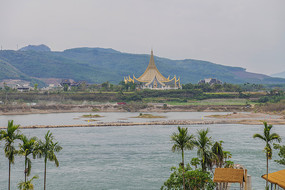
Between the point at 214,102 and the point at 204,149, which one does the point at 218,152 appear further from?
the point at 214,102

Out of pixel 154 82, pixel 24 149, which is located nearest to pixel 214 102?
pixel 154 82

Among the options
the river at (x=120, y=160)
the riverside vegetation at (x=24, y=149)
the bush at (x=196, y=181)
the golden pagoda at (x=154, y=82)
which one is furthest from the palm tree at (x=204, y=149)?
the golden pagoda at (x=154, y=82)

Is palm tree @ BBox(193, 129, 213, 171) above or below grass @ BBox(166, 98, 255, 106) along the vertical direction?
below

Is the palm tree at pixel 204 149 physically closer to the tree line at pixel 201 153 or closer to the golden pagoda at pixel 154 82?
the tree line at pixel 201 153

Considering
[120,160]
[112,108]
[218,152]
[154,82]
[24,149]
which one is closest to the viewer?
[24,149]

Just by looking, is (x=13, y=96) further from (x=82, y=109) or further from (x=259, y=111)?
(x=259, y=111)

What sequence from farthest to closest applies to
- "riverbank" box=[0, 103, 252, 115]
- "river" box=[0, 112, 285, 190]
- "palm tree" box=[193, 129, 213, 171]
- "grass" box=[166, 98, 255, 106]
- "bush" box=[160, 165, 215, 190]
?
"grass" box=[166, 98, 255, 106] → "riverbank" box=[0, 103, 252, 115] → "river" box=[0, 112, 285, 190] → "bush" box=[160, 165, 215, 190] → "palm tree" box=[193, 129, 213, 171]

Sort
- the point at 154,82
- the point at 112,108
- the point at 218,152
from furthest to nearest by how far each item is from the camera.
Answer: the point at 154,82 < the point at 112,108 < the point at 218,152

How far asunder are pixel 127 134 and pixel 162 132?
602 cm

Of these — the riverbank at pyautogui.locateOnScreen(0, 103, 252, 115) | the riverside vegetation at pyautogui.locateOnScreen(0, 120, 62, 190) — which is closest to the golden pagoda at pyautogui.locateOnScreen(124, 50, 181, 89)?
the riverbank at pyautogui.locateOnScreen(0, 103, 252, 115)

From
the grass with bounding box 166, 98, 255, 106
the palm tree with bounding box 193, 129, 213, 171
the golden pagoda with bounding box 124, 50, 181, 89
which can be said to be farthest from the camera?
the golden pagoda with bounding box 124, 50, 181, 89

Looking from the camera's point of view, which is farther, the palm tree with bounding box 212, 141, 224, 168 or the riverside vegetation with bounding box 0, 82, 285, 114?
the riverside vegetation with bounding box 0, 82, 285, 114

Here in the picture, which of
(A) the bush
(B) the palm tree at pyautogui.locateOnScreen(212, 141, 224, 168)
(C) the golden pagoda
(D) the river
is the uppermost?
(C) the golden pagoda

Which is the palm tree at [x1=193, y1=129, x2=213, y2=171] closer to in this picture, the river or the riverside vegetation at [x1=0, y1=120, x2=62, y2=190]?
the riverside vegetation at [x1=0, y1=120, x2=62, y2=190]
